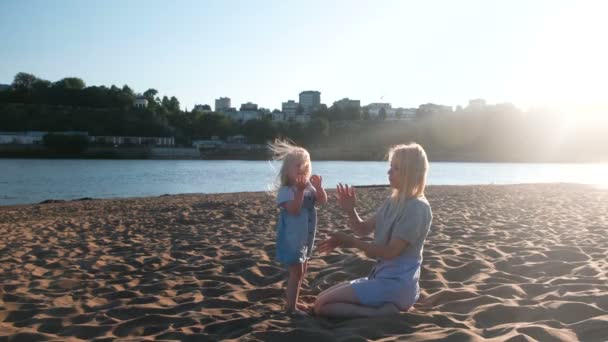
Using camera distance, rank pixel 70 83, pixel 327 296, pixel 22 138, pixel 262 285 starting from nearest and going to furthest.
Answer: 1. pixel 327 296
2. pixel 262 285
3. pixel 22 138
4. pixel 70 83

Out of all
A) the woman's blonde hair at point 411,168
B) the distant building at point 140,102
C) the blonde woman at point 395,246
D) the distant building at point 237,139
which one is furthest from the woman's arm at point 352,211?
the distant building at point 140,102

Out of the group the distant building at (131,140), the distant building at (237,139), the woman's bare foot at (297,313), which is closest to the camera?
the woman's bare foot at (297,313)

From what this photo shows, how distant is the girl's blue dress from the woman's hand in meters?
0.48

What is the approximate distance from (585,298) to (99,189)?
3215 centimetres

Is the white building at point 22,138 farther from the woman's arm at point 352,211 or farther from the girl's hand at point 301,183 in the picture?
the woman's arm at point 352,211

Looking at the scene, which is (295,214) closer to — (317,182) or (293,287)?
(317,182)

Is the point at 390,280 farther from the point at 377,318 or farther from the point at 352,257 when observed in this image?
the point at 352,257

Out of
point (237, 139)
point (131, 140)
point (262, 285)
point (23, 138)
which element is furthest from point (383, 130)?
point (262, 285)

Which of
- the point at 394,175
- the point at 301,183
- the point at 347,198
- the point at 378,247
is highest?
the point at 394,175

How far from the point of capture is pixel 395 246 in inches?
148

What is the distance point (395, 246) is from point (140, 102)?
162908mm

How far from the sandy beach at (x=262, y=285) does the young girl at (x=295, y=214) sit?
337 mm

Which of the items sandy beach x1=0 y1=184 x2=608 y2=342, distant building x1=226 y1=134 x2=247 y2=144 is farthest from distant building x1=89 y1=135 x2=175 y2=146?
sandy beach x1=0 y1=184 x2=608 y2=342

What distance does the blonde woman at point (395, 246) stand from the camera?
3.73m
